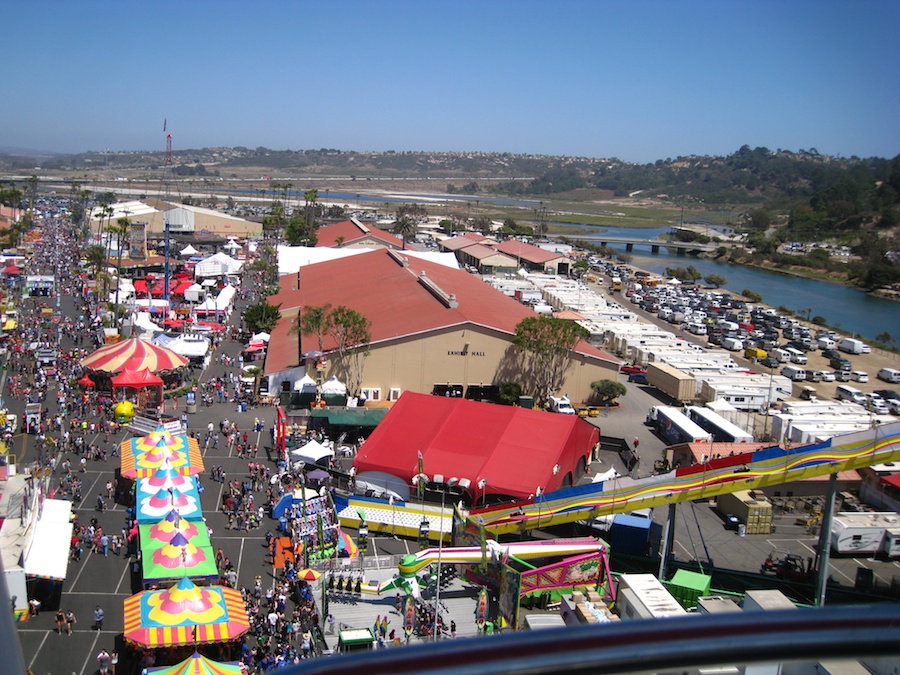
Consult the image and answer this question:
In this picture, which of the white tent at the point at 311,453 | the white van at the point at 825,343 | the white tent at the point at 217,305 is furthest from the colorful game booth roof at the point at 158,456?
the white van at the point at 825,343

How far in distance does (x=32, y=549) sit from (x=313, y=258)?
28.2m

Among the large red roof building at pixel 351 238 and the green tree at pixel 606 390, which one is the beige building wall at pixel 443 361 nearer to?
the green tree at pixel 606 390

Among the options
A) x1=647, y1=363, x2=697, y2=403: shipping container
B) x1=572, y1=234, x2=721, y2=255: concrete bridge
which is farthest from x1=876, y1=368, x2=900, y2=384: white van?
x1=572, y1=234, x2=721, y2=255: concrete bridge

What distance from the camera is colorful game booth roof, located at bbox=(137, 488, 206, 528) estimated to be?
40.1 ft

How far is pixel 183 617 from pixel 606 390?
13.8m

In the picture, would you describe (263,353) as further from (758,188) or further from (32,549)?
(758,188)

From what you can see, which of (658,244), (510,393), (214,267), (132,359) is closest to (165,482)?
(132,359)

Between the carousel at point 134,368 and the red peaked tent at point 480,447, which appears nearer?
the red peaked tent at point 480,447

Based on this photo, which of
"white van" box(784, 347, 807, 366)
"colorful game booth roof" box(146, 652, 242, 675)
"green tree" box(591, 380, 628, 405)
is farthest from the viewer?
"white van" box(784, 347, 807, 366)

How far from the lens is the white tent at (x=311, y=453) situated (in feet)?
51.4

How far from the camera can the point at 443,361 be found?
67.7ft

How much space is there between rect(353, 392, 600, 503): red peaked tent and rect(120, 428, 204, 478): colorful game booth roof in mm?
3041

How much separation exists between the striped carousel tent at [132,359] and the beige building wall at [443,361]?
14.0ft

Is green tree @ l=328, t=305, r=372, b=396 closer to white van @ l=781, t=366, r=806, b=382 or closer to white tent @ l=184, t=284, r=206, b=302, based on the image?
white tent @ l=184, t=284, r=206, b=302
